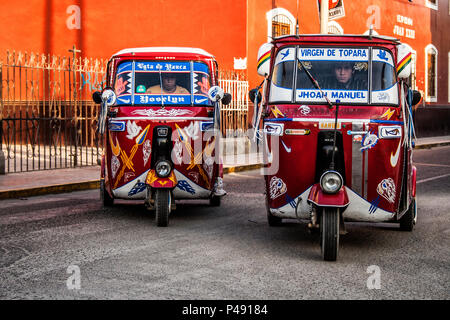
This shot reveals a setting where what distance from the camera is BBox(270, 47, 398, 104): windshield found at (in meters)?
6.84

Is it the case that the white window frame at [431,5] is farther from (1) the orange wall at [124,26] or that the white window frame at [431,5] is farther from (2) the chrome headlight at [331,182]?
(2) the chrome headlight at [331,182]

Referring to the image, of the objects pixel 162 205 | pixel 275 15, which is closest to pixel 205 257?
pixel 162 205

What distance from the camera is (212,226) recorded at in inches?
324

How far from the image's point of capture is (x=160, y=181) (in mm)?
7977

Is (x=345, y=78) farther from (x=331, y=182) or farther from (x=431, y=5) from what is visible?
(x=431, y=5)

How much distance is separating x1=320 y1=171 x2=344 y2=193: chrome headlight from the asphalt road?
0.72 metres

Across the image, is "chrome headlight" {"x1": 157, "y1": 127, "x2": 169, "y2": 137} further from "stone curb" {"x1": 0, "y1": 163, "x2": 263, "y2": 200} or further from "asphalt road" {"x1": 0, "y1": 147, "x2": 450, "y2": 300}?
"stone curb" {"x1": 0, "y1": 163, "x2": 263, "y2": 200}

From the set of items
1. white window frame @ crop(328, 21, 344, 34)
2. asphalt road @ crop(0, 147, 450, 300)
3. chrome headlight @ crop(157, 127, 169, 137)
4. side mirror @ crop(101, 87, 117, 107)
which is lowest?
asphalt road @ crop(0, 147, 450, 300)

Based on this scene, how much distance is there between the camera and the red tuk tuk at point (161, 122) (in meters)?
8.62

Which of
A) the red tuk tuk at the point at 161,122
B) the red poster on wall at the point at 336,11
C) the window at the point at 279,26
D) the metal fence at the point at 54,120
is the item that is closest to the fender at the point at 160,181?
the red tuk tuk at the point at 161,122

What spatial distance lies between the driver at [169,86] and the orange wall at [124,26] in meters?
12.4

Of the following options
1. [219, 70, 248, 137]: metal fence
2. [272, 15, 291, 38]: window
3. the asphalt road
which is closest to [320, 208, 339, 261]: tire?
the asphalt road

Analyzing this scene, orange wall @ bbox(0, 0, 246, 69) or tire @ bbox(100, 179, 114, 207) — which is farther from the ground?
orange wall @ bbox(0, 0, 246, 69)

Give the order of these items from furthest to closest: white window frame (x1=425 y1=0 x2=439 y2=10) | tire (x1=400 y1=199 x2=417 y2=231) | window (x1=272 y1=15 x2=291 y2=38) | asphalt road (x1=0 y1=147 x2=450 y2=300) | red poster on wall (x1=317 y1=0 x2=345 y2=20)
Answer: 1. white window frame (x1=425 y1=0 x2=439 y2=10)
2. window (x1=272 y1=15 x2=291 y2=38)
3. red poster on wall (x1=317 y1=0 x2=345 y2=20)
4. tire (x1=400 y1=199 x2=417 y2=231)
5. asphalt road (x1=0 y1=147 x2=450 y2=300)
